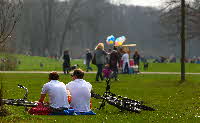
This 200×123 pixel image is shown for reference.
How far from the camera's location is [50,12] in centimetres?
8700

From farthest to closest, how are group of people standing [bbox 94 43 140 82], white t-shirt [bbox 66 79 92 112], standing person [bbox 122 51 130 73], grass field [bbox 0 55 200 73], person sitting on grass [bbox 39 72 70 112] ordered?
1. grass field [bbox 0 55 200 73]
2. standing person [bbox 122 51 130 73]
3. group of people standing [bbox 94 43 140 82]
4. white t-shirt [bbox 66 79 92 112]
5. person sitting on grass [bbox 39 72 70 112]

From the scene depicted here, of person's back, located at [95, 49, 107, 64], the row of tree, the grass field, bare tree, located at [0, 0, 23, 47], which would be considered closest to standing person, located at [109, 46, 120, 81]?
person's back, located at [95, 49, 107, 64]

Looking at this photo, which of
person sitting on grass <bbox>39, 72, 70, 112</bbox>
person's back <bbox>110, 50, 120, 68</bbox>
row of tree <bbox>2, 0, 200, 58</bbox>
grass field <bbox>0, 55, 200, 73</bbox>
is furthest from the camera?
row of tree <bbox>2, 0, 200, 58</bbox>

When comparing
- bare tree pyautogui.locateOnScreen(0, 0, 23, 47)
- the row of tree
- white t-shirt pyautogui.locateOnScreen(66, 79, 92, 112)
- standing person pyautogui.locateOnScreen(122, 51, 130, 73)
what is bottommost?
white t-shirt pyautogui.locateOnScreen(66, 79, 92, 112)

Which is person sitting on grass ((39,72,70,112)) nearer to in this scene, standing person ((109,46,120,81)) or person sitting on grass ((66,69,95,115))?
person sitting on grass ((66,69,95,115))

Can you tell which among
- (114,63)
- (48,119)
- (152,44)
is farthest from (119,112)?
(152,44)

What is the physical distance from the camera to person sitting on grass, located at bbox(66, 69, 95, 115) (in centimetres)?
1320

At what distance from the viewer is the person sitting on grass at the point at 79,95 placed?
1320 centimetres

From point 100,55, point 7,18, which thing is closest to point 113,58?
point 100,55

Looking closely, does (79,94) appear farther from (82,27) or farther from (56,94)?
(82,27)

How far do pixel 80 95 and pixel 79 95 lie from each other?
2 cm

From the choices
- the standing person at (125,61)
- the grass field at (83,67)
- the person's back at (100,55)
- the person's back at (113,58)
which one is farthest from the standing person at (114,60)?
the grass field at (83,67)

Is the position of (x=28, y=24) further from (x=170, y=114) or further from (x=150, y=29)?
(x=170, y=114)

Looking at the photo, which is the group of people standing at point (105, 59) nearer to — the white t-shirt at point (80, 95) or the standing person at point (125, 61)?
the standing person at point (125, 61)
